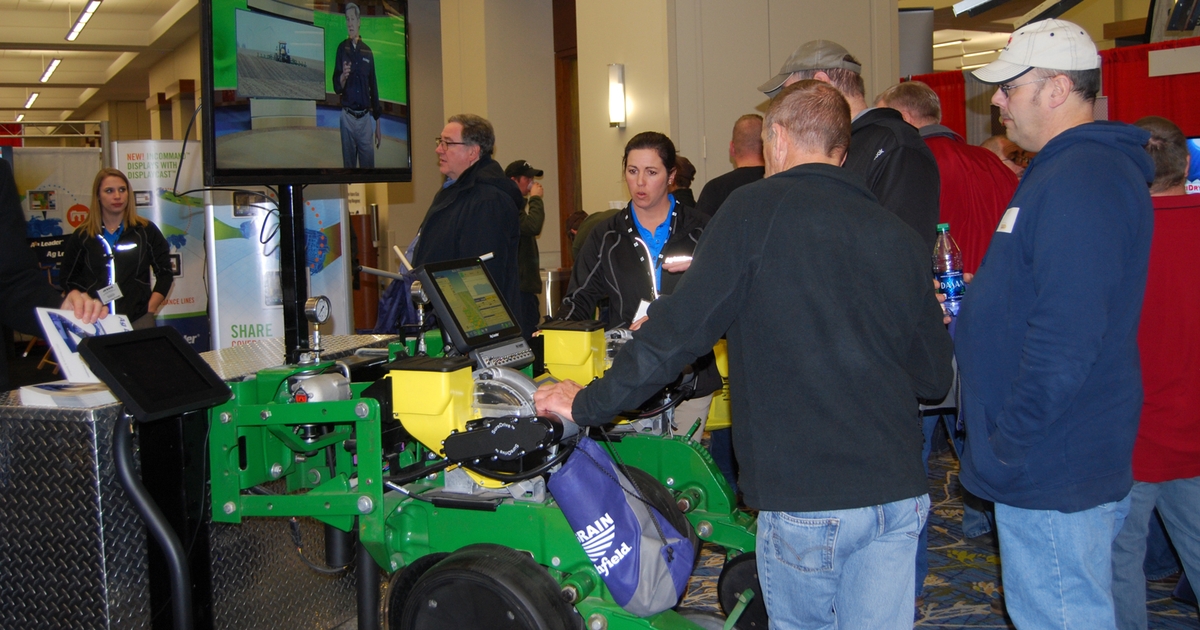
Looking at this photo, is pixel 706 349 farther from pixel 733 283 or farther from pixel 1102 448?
pixel 1102 448

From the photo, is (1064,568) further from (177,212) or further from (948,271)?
(177,212)

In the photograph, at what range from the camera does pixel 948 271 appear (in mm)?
2846

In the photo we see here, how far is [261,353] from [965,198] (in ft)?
8.76

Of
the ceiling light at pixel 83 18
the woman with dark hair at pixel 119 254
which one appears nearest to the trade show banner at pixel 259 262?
the woman with dark hair at pixel 119 254

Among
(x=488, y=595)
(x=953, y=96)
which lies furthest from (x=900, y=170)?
(x=953, y=96)

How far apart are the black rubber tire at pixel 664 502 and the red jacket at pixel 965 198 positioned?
1.70 m

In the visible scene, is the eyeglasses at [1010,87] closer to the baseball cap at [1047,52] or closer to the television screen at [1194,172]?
the baseball cap at [1047,52]

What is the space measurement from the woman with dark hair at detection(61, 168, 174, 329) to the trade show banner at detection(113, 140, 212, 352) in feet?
1.67

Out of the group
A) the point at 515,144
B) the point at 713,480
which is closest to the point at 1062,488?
the point at 713,480

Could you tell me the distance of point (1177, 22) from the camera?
210 inches

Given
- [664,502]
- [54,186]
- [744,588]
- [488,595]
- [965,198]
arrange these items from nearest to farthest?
[488,595] → [664,502] → [744,588] → [965,198] → [54,186]

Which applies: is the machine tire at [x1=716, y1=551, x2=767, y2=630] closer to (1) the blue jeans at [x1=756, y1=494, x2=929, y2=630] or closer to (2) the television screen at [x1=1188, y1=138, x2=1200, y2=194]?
(1) the blue jeans at [x1=756, y1=494, x2=929, y2=630]

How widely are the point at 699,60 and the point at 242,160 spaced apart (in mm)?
5350

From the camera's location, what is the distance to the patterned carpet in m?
3.16
